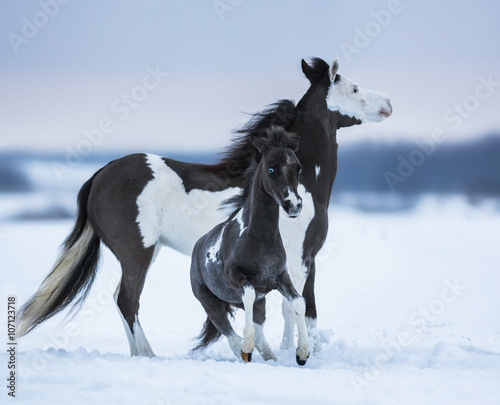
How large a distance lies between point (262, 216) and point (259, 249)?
0.83 ft

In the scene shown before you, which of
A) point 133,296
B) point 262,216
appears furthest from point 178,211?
point 262,216

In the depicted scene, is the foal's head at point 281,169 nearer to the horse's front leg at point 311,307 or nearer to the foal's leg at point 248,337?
the foal's leg at point 248,337

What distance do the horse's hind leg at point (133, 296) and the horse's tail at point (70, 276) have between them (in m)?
0.50

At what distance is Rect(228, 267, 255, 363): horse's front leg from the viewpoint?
4.13m

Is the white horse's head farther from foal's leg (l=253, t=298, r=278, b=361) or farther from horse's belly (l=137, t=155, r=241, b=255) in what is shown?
foal's leg (l=253, t=298, r=278, b=361)

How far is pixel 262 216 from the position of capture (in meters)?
4.46

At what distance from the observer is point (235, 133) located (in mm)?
6195

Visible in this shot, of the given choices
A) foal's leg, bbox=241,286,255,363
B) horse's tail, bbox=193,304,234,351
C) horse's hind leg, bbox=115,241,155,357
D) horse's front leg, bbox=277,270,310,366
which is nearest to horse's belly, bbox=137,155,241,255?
horse's hind leg, bbox=115,241,155,357

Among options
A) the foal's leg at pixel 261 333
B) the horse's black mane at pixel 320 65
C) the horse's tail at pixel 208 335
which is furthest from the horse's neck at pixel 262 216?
the horse's black mane at pixel 320 65

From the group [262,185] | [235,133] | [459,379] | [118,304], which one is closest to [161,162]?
[235,133]

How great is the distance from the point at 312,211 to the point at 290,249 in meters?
0.45

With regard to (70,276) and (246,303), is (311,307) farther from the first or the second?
(70,276)

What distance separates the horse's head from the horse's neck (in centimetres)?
217

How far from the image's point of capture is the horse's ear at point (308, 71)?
6.33 meters
